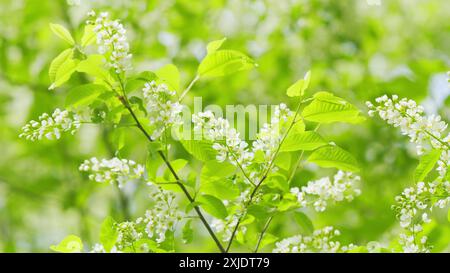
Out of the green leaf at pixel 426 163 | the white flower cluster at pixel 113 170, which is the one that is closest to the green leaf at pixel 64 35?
the white flower cluster at pixel 113 170

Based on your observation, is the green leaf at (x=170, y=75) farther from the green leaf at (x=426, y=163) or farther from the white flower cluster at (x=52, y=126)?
the green leaf at (x=426, y=163)

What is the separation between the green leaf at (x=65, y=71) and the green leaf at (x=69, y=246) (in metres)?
0.47

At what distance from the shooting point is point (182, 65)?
4.81 metres

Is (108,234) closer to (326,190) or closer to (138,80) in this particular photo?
(138,80)

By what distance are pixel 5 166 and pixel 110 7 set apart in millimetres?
1999

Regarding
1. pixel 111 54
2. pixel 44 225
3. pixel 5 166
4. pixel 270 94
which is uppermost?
pixel 111 54

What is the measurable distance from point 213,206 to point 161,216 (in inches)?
6.1

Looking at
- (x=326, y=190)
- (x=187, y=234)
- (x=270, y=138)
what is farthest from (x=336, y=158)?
(x=187, y=234)

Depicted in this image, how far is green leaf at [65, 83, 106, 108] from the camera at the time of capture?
1787 millimetres

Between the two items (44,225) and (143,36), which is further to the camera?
(44,225)

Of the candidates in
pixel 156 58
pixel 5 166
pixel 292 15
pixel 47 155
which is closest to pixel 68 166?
pixel 47 155

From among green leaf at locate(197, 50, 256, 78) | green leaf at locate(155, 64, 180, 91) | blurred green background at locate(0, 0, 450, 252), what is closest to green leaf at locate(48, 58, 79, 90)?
green leaf at locate(155, 64, 180, 91)

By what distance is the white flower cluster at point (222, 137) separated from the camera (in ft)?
5.59

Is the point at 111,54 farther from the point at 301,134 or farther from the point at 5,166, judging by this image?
the point at 5,166
